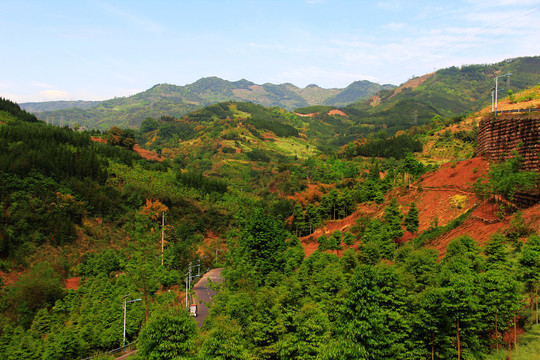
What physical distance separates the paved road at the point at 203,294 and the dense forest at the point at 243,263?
2096 millimetres

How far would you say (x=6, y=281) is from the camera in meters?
43.8

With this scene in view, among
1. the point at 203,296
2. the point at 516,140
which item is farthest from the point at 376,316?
the point at 203,296

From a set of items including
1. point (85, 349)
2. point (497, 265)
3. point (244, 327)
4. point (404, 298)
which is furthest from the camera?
point (85, 349)

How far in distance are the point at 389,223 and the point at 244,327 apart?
23213 millimetres

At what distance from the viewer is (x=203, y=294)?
4453 cm

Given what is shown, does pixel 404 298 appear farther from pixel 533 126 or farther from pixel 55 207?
pixel 55 207

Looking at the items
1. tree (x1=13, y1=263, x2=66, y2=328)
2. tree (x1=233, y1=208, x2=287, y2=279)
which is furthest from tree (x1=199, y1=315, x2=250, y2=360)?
tree (x1=13, y1=263, x2=66, y2=328)

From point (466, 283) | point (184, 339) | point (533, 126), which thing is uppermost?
point (533, 126)

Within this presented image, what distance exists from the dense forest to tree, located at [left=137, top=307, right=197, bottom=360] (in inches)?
2.7

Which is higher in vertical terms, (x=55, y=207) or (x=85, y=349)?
(x=55, y=207)

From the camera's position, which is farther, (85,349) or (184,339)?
(85,349)

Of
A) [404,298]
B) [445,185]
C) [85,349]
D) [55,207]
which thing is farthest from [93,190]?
[404,298]

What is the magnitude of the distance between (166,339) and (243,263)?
18.6m

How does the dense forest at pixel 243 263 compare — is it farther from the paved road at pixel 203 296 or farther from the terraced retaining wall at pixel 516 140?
the paved road at pixel 203 296
